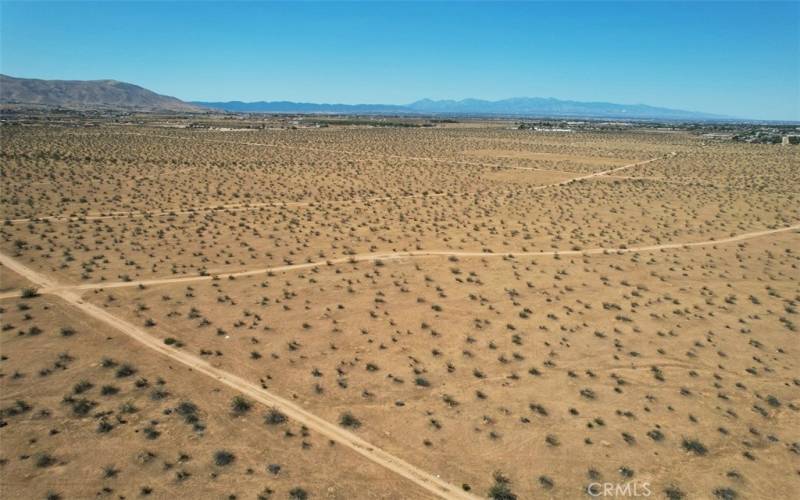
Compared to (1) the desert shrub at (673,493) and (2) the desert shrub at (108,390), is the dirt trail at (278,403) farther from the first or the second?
(1) the desert shrub at (673,493)

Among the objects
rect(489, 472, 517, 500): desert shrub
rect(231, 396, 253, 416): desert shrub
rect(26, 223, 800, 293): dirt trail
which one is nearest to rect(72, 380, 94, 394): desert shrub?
rect(231, 396, 253, 416): desert shrub

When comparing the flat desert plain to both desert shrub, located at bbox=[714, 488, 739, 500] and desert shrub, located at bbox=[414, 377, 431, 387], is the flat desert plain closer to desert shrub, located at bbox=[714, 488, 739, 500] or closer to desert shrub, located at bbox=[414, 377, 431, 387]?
desert shrub, located at bbox=[714, 488, 739, 500]

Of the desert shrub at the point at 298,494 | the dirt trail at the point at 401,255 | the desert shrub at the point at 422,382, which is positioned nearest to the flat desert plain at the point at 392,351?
the desert shrub at the point at 298,494

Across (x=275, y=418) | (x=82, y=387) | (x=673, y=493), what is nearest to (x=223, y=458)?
(x=275, y=418)

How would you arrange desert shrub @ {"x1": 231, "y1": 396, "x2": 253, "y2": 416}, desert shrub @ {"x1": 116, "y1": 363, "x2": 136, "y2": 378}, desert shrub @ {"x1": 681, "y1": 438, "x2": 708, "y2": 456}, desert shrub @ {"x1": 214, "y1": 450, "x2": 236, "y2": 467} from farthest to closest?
desert shrub @ {"x1": 116, "y1": 363, "x2": 136, "y2": 378}, desert shrub @ {"x1": 231, "y1": 396, "x2": 253, "y2": 416}, desert shrub @ {"x1": 681, "y1": 438, "x2": 708, "y2": 456}, desert shrub @ {"x1": 214, "y1": 450, "x2": 236, "y2": 467}

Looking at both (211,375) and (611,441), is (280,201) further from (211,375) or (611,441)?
(611,441)

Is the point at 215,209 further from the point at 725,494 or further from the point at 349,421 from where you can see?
the point at 725,494
